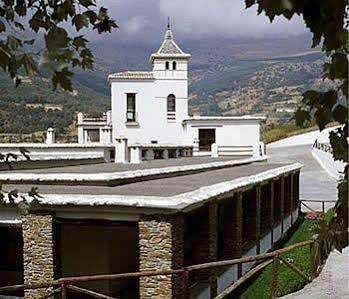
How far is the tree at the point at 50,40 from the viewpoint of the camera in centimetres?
200

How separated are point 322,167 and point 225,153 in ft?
31.6

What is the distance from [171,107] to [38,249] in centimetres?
2931

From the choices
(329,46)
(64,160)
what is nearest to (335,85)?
(329,46)

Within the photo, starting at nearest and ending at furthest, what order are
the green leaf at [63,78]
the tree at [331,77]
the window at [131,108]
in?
the tree at [331,77]
the green leaf at [63,78]
the window at [131,108]

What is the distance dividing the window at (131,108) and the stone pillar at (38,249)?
28.5 meters

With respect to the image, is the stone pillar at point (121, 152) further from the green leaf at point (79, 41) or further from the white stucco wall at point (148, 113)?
the green leaf at point (79, 41)

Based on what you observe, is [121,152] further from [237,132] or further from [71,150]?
[237,132]

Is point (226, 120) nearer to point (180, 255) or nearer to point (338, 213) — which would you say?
point (180, 255)

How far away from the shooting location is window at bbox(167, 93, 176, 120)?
126 feet

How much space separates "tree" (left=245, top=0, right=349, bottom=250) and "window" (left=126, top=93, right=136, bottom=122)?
117 ft

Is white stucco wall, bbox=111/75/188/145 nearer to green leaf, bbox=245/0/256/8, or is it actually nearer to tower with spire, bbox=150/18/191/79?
tower with spire, bbox=150/18/191/79

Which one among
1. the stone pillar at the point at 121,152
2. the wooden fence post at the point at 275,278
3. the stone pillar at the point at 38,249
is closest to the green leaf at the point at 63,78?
the stone pillar at the point at 38,249

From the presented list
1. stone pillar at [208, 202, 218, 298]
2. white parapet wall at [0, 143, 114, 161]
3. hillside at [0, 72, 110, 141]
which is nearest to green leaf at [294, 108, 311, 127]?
stone pillar at [208, 202, 218, 298]

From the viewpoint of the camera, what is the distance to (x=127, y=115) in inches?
1499
